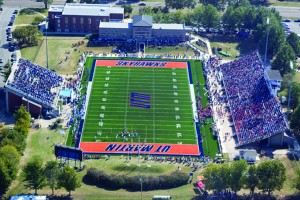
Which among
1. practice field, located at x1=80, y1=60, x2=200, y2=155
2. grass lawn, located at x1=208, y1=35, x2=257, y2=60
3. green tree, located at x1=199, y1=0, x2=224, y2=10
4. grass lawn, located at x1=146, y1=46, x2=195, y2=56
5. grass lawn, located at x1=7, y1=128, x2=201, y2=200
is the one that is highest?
green tree, located at x1=199, y1=0, x2=224, y2=10

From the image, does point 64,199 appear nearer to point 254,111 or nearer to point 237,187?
point 237,187

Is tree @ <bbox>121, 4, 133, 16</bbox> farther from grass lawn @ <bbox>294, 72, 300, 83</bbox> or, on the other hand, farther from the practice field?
grass lawn @ <bbox>294, 72, 300, 83</bbox>

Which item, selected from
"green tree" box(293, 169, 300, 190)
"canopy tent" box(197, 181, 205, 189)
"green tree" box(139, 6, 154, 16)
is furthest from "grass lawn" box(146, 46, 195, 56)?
"green tree" box(293, 169, 300, 190)

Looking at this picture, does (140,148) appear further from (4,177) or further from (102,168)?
(4,177)

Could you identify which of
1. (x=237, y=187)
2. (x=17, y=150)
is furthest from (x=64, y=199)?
(x=237, y=187)

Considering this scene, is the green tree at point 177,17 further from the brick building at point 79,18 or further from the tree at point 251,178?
the tree at point 251,178

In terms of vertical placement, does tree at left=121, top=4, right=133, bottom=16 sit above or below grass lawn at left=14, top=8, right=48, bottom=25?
above
